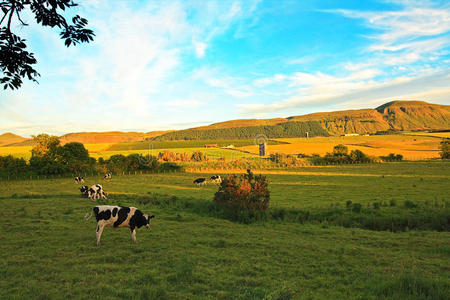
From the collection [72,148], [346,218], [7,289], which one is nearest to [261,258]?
[7,289]

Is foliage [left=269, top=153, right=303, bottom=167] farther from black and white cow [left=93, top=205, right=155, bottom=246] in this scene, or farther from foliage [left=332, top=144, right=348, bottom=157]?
black and white cow [left=93, top=205, right=155, bottom=246]

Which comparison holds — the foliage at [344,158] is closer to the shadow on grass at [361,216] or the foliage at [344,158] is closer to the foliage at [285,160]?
the foliage at [285,160]

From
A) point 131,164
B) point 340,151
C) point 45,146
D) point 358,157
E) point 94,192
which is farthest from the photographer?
point 340,151

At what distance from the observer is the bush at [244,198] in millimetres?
18438

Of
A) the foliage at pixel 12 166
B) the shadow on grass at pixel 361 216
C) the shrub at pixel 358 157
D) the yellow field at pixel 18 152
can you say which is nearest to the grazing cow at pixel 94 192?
the shadow on grass at pixel 361 216

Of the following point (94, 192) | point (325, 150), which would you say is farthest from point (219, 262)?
point (325, 150)

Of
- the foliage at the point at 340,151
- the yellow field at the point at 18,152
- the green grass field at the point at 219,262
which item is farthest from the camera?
the yellow field at the point at 18,152

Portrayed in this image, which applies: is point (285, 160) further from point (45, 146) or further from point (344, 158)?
point (45, 146)

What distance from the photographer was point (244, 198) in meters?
19.0

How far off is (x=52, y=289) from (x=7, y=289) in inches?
46.5

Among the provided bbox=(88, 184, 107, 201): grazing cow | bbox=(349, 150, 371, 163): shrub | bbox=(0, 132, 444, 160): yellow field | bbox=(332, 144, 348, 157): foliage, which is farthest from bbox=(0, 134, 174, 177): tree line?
bbox=(349, 150, 371, 163): shrub

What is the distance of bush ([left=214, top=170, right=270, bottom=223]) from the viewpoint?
18438 millimetres

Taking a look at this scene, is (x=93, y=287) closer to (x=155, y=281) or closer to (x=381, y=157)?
(x=155, y=281)

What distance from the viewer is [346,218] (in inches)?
661
